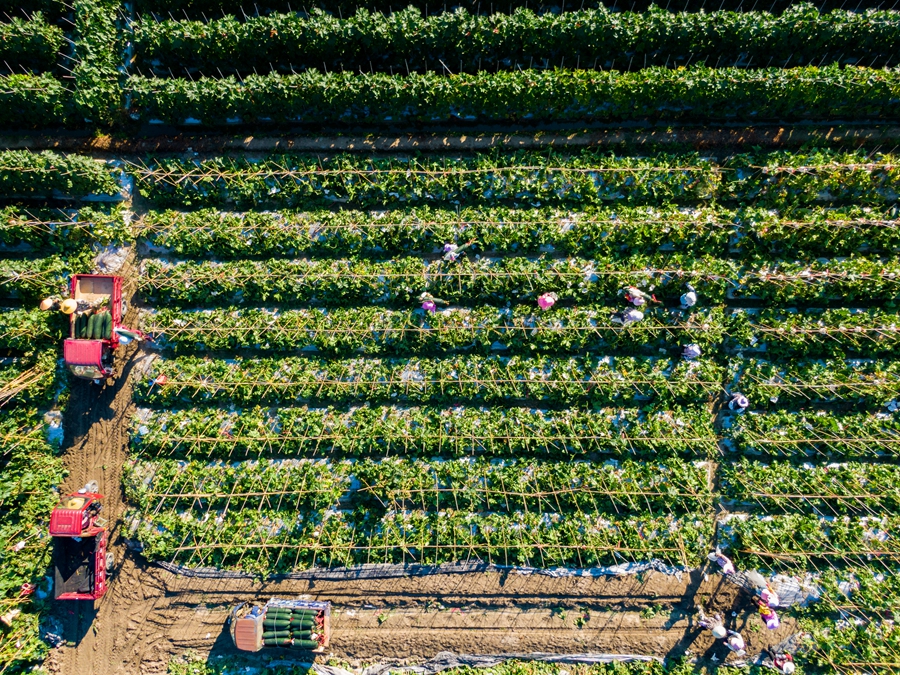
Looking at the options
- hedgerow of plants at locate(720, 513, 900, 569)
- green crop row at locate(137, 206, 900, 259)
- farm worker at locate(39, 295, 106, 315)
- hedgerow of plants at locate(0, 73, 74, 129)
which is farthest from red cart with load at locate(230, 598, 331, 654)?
hedgerow of plants at locate(0, 73, 74, 129)

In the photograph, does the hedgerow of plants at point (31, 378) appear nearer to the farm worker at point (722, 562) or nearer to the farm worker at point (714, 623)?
the farm worker at point (722, 562)

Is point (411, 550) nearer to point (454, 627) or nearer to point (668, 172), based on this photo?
point (454, 627)

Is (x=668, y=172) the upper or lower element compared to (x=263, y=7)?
lower

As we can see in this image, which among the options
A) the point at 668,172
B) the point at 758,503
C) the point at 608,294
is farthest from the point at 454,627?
the point at 668,172

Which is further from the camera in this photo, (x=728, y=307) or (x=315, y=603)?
(x=728, y=307)

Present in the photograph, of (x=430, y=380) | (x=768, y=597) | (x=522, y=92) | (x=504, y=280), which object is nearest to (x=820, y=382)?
(x=768, y=597)
